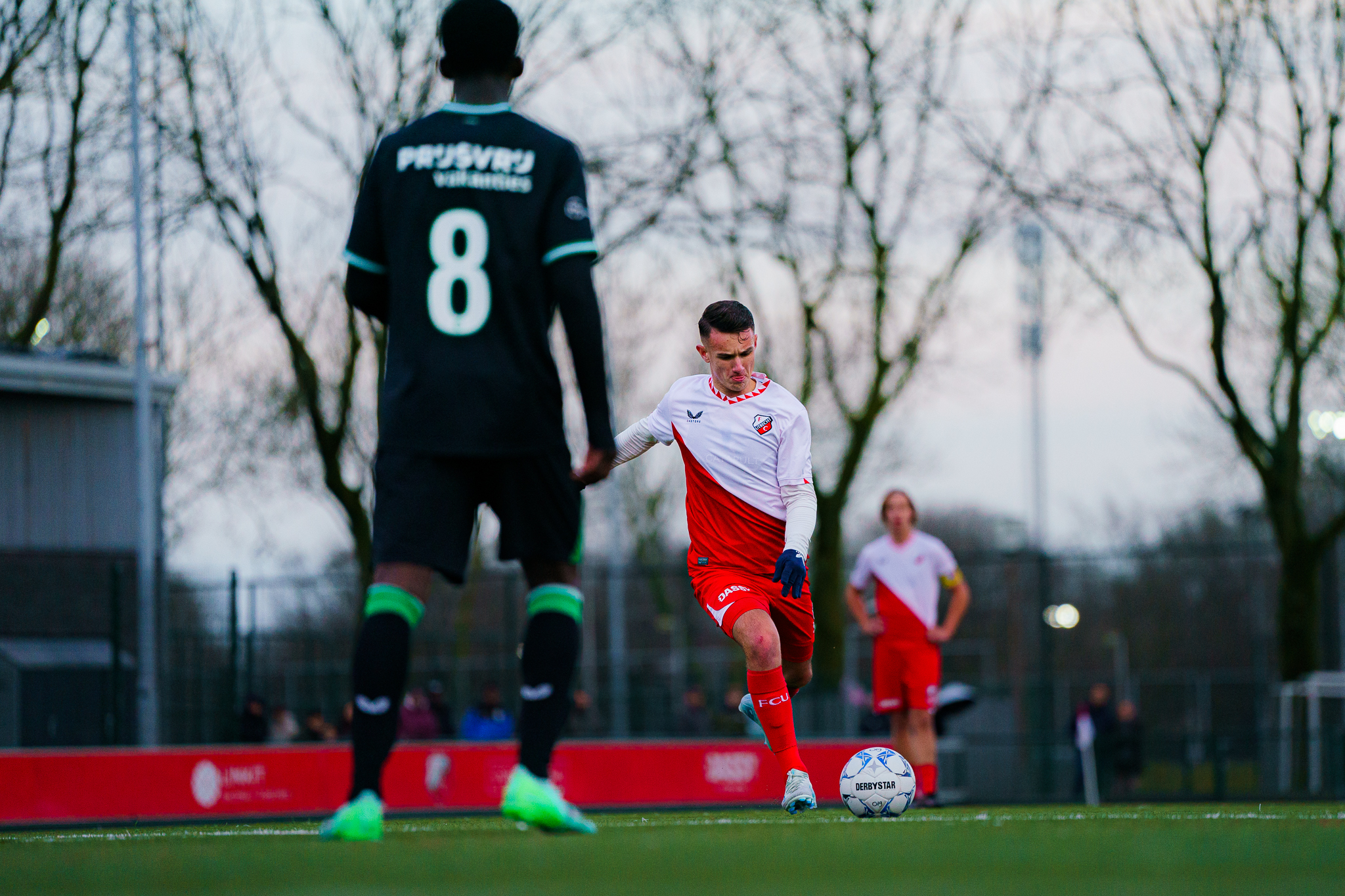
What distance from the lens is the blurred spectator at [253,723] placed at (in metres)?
18.4

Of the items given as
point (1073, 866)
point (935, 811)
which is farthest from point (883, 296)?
point (1073, 866)

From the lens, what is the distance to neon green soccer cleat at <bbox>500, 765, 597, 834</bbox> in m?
4.39

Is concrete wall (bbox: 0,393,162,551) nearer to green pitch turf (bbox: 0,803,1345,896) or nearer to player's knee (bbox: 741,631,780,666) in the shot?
player's knee (bbox: 741,631,780,666)

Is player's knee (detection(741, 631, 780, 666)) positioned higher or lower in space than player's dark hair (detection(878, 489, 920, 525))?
lower

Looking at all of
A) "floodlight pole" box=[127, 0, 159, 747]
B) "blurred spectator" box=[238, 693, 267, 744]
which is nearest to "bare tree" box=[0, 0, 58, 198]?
"floodlight pole" box=[127, 0, 159, 747]

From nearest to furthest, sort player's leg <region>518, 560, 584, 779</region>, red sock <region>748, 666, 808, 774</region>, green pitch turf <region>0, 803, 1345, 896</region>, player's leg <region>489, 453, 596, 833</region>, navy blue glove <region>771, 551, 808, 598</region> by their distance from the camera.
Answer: green pitch turf <region>0, 803, 1345, 896</region> < player's leg <region>489, 453, 596, 833</region> < player's leg <region>518, 560, 584, 779</region> < navy blue glove <region>771, 551, 808, 598</region> < red sock <region>748, 666, 808, 774</region>

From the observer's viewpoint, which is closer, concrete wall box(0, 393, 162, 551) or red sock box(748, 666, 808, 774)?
red sock box(748, 666, 808, 774)

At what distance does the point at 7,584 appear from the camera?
2006cm

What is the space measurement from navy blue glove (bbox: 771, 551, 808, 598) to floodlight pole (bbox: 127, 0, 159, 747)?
41.2 feet

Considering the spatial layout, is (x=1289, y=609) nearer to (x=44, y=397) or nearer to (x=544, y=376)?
(x=44, y=397)

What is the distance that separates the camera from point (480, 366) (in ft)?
14.7

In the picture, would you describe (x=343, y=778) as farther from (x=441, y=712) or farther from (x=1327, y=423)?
(x=1327, y=423)

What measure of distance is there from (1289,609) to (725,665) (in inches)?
1027

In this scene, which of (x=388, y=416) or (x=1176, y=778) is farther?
(x=1176, y=778)
